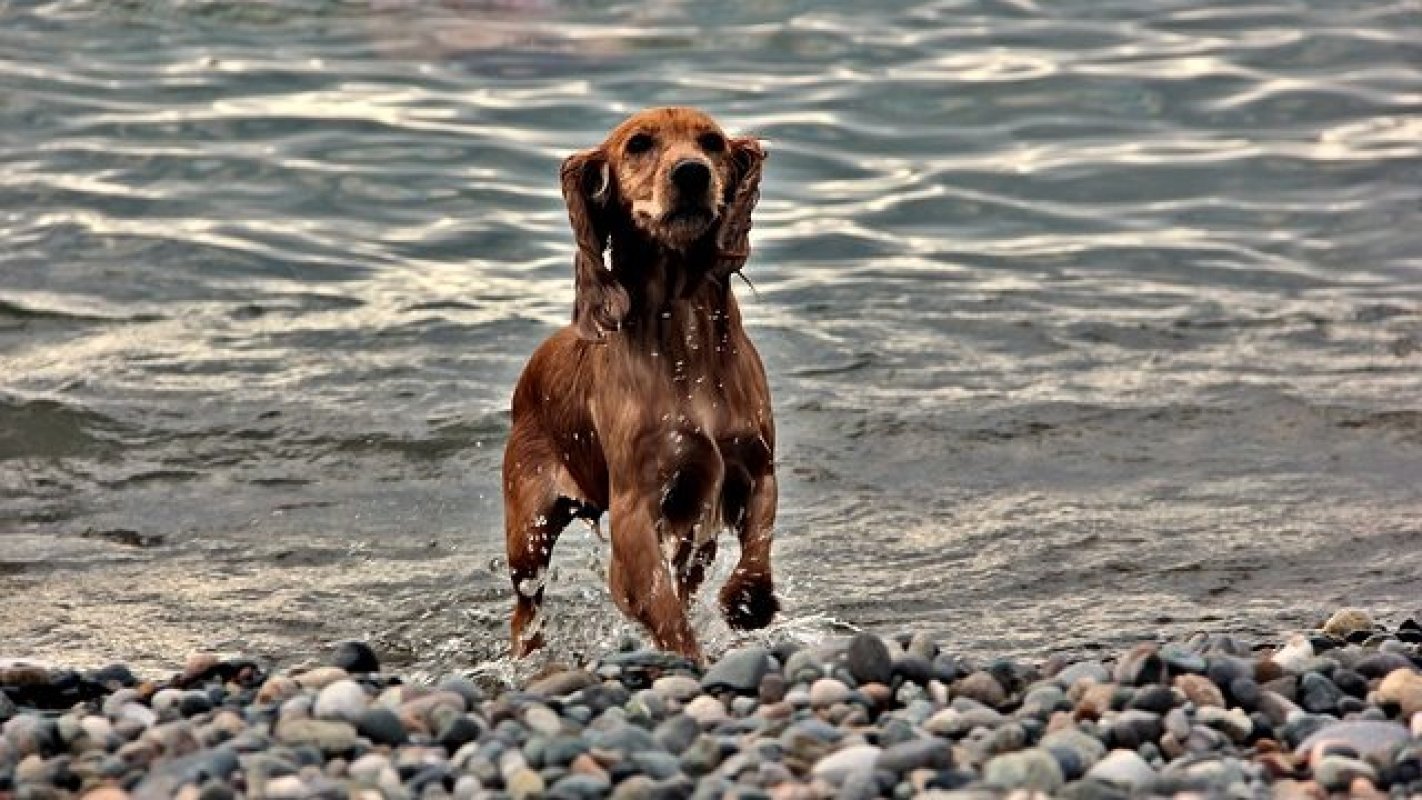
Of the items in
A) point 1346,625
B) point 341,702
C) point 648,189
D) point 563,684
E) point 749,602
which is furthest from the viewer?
point 749,602

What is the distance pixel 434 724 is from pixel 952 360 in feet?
→ 18.9

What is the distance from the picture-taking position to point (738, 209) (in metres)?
6.62

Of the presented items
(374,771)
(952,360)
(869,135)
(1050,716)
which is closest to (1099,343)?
(952,360)

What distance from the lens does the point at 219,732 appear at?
5.26 metres

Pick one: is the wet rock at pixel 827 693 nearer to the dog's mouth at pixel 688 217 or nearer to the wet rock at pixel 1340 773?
the wet rock at pixel 1340 773

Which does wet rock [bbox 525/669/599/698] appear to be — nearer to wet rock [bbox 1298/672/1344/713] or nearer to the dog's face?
the dog's face

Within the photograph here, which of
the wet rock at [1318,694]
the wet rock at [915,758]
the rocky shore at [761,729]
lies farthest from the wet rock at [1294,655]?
the wet rock at [915,758]

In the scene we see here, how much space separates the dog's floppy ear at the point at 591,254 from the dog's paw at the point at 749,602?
791 mm

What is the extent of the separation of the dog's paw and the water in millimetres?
159

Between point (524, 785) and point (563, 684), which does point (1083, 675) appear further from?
point (524, 785)

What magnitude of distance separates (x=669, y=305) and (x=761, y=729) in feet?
6.00

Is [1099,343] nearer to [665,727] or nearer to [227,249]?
[227,249]

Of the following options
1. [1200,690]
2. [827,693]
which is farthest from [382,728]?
[1200,690]

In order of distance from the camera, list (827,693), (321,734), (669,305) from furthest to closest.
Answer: (669,305) < (827,693) < (321,734)
